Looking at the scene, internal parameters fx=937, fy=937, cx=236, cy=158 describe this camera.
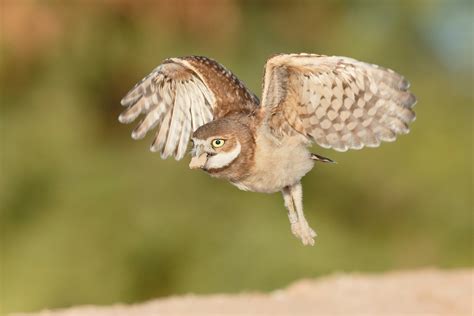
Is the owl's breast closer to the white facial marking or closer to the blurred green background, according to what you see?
the white facial marking

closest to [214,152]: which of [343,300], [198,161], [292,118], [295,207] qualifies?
[198,161]

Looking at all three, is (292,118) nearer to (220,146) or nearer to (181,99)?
(220,146)

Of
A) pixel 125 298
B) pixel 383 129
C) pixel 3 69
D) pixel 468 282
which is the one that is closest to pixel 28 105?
pixel 3 69

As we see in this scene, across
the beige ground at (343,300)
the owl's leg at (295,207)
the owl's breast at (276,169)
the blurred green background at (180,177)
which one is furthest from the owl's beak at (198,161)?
the blurred green background at (180,177)

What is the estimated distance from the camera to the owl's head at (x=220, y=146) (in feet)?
12.2

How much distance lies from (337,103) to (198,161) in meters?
0.95

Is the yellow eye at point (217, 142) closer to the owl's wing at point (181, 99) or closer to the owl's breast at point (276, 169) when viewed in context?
the owl's breast at point (276, 169)

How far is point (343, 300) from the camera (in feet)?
26.1

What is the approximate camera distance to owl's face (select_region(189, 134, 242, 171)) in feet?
12.1

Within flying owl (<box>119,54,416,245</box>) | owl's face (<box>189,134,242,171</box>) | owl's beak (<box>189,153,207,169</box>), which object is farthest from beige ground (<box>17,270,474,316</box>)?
owl's beak (<box>189,153,207,169</box>)

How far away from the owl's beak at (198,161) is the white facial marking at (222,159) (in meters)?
0.05

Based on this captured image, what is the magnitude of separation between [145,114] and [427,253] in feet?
29.1

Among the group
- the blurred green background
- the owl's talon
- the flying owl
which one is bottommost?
the owl's talon

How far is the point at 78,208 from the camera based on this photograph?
11992 mm
